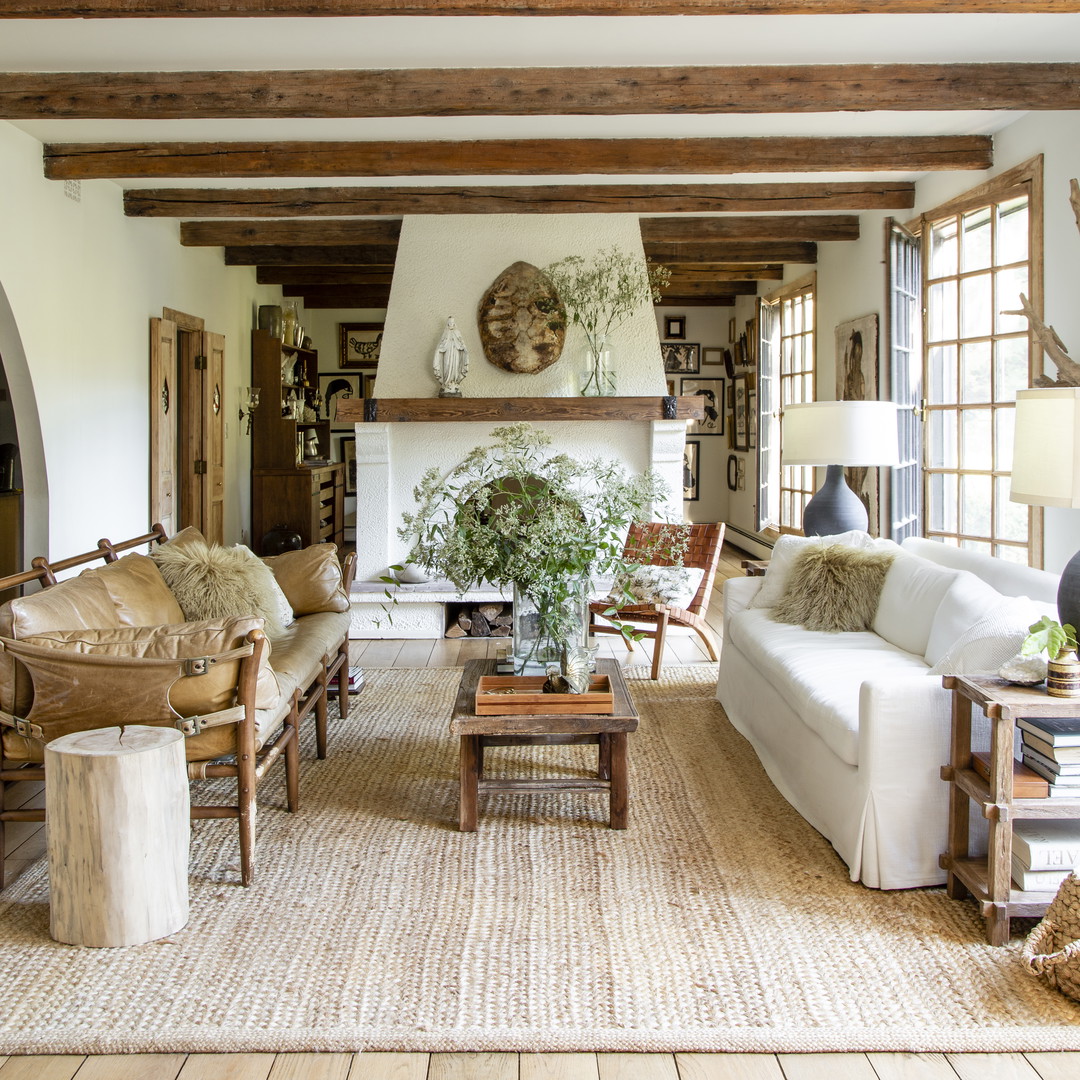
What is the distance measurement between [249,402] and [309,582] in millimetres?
5108

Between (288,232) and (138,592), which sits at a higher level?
(288,232)

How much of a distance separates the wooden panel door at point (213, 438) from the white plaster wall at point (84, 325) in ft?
1.44

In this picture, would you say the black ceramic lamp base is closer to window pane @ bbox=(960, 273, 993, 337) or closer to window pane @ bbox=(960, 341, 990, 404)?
window pane @ bbox=(960, 341, 990, 404)

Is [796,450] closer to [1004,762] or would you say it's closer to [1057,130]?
[1057,130]

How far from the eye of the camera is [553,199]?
19.9 ft

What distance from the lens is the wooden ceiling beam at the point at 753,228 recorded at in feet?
22.3

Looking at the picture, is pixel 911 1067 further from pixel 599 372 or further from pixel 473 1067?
pixel 599 372

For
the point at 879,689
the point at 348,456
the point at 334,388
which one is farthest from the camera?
the point at 348,456

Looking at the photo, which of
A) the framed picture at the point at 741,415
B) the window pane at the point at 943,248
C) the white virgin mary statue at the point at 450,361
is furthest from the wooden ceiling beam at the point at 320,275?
the window pane at the point at 943,248

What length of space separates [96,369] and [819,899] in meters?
4.95

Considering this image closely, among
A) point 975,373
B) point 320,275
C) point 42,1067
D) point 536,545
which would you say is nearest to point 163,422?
point 320,275

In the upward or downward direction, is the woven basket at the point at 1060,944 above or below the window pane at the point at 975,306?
below

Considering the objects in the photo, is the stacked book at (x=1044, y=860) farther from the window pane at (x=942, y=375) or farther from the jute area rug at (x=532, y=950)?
the window pane at (x=942, y=375)

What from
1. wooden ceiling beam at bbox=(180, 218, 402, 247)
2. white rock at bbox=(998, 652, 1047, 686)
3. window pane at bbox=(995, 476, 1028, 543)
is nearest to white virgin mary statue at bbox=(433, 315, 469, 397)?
wooden ceiling beam at bbox=(180, 218, 402, 247)
